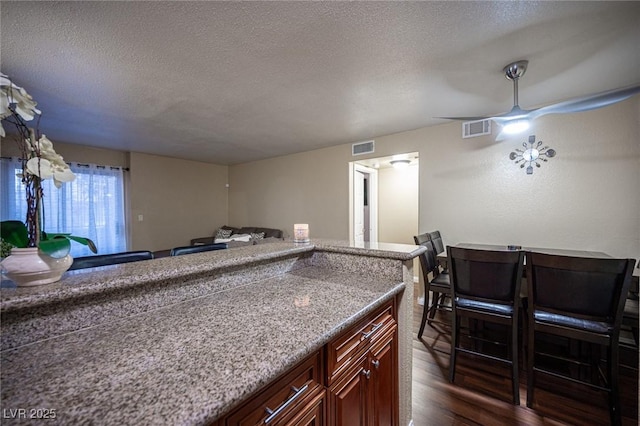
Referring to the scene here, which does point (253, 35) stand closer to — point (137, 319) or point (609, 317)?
point (137, 319)

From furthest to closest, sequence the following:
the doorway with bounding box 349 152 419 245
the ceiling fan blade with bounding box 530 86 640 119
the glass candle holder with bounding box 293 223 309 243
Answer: the doorway with bounding box 349 152 419 245 → the glass candle holder with bounding box 293 223 309 243 → the ceiling fan blade with bounding box 530 86 640 119

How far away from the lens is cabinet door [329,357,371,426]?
3.30 feet

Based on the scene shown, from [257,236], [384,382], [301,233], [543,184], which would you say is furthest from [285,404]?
[257,236]

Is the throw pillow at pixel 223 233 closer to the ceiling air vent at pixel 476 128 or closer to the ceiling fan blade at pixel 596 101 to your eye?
the ceiling air vent at pixel 476 128

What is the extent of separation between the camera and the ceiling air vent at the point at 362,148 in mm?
4160

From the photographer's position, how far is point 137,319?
3.27 feet

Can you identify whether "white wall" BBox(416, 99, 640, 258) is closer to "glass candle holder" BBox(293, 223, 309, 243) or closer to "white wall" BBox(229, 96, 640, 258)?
"white wall" BBox(229, 96, 640, 258)

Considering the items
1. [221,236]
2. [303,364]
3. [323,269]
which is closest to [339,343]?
[303,364]

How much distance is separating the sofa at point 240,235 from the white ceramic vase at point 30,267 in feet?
13.9

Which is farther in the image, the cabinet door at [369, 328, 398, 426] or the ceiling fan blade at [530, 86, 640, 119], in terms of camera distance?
the ceiling fan blade at [530, 86, 640, 119]

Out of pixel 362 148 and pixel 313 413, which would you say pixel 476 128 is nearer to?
pixel 362 148

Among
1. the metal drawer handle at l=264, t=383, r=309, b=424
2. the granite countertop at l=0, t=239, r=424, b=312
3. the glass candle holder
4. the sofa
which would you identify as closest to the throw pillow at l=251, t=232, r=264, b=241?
the sofa

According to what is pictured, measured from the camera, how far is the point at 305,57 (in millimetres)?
1921

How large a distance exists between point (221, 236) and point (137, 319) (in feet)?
17.0
